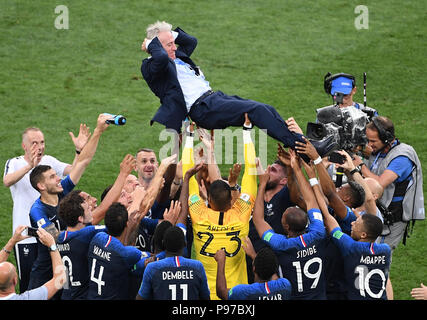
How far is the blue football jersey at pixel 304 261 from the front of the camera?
5.80 metres

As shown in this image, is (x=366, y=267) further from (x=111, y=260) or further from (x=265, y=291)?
(x=111, y=260)

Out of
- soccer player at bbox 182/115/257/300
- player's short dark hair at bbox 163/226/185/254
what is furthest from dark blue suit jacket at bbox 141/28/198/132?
player's short dark hair at bbox 163/226/185/254

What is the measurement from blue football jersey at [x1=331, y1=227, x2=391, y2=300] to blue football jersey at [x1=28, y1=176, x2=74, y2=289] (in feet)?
8.00

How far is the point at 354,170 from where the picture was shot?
21.6 ft

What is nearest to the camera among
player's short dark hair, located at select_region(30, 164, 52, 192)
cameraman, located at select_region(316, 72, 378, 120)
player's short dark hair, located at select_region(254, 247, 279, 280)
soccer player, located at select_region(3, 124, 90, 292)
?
player's short dark hair, located at select_region(254, 247, 279, 280)

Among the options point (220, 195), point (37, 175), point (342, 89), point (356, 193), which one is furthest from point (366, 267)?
point (342, 89)

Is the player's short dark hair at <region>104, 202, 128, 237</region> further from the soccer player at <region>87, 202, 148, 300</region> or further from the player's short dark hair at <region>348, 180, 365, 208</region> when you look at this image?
the player's short dark hair at <region>348, 180, 365, 208</region>

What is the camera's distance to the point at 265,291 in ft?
17.7

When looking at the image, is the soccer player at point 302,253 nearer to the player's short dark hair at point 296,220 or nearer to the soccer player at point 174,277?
the player's short dark hair at point 296,220

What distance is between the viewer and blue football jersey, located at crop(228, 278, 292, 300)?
5383 millimetres

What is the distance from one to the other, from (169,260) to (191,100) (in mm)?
2010

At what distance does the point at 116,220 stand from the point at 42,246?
2.67ft

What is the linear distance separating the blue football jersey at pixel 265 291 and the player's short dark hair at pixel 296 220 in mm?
550
